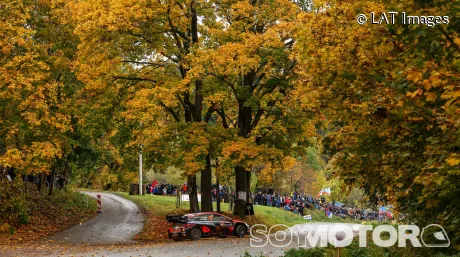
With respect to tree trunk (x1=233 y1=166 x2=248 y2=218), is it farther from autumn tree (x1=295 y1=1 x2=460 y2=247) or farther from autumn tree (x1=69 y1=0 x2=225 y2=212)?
autumn tree (x1=295 y1=1 x2=460 y2=247)

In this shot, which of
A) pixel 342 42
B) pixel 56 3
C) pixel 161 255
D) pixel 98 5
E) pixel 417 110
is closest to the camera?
pixel 417 110

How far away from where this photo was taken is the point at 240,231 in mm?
24859

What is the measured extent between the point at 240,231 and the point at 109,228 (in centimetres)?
772

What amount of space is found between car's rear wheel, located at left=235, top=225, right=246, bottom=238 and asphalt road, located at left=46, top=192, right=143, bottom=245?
505cm

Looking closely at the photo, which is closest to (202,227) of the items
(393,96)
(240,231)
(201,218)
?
(201,218)

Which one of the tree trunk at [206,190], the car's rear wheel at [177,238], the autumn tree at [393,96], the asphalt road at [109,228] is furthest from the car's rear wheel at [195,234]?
the autumn tree at [393,96]

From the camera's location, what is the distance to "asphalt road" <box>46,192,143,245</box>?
24.1 metres

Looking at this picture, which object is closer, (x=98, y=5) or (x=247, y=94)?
(x=98, y=5)

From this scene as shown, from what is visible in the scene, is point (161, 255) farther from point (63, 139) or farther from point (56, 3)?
point (56, 3)

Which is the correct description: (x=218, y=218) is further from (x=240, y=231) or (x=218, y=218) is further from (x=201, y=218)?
(x=240, y=231)

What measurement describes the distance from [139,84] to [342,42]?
1743 cm

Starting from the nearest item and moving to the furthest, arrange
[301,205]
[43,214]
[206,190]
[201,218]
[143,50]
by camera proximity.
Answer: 1. [201,218]
2. [143,50]
3. [206,190]
4. [43,214]
5. [301,205]

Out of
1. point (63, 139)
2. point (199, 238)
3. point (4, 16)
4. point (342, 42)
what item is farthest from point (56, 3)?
point (342, 42)

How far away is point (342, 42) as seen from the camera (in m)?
11.1
